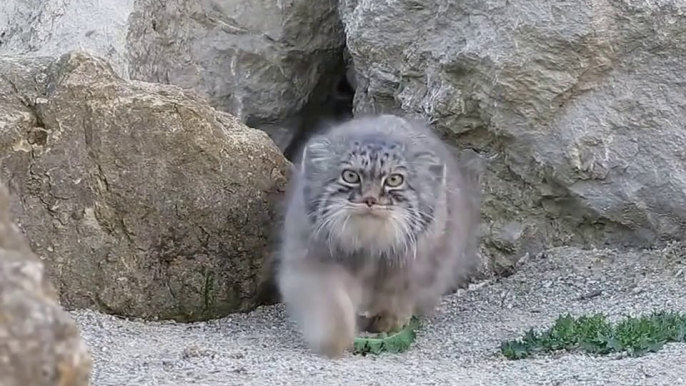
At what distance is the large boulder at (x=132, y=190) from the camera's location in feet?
16.3

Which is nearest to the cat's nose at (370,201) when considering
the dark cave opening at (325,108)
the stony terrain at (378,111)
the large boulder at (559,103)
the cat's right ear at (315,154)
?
the cat's right ear at (315,154)

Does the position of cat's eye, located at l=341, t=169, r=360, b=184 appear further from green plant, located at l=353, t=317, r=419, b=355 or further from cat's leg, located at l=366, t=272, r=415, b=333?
green plant, located at l=353, t=317, r=419, b=355

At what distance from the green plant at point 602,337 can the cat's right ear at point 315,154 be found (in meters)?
1.02

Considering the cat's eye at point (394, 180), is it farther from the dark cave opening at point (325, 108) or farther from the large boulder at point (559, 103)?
the dark cave opening at point (325, 108)

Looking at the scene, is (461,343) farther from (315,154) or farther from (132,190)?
(132,190)

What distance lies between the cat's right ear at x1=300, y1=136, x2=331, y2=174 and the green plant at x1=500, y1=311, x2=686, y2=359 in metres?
1.02

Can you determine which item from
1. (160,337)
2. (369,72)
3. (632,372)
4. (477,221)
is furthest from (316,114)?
(632,372)

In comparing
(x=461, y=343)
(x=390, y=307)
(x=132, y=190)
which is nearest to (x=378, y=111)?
(x=390, y=307)

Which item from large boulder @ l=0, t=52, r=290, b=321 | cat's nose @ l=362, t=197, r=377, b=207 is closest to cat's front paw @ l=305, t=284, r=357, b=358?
cat's nose @ l=362, t=197, r=377, b=207

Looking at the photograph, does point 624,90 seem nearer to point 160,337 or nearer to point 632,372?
point 632,372

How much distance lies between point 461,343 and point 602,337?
61 cm

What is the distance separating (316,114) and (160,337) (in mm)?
2636

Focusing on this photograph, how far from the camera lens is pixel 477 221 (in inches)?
225

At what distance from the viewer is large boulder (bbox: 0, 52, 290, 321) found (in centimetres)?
498
